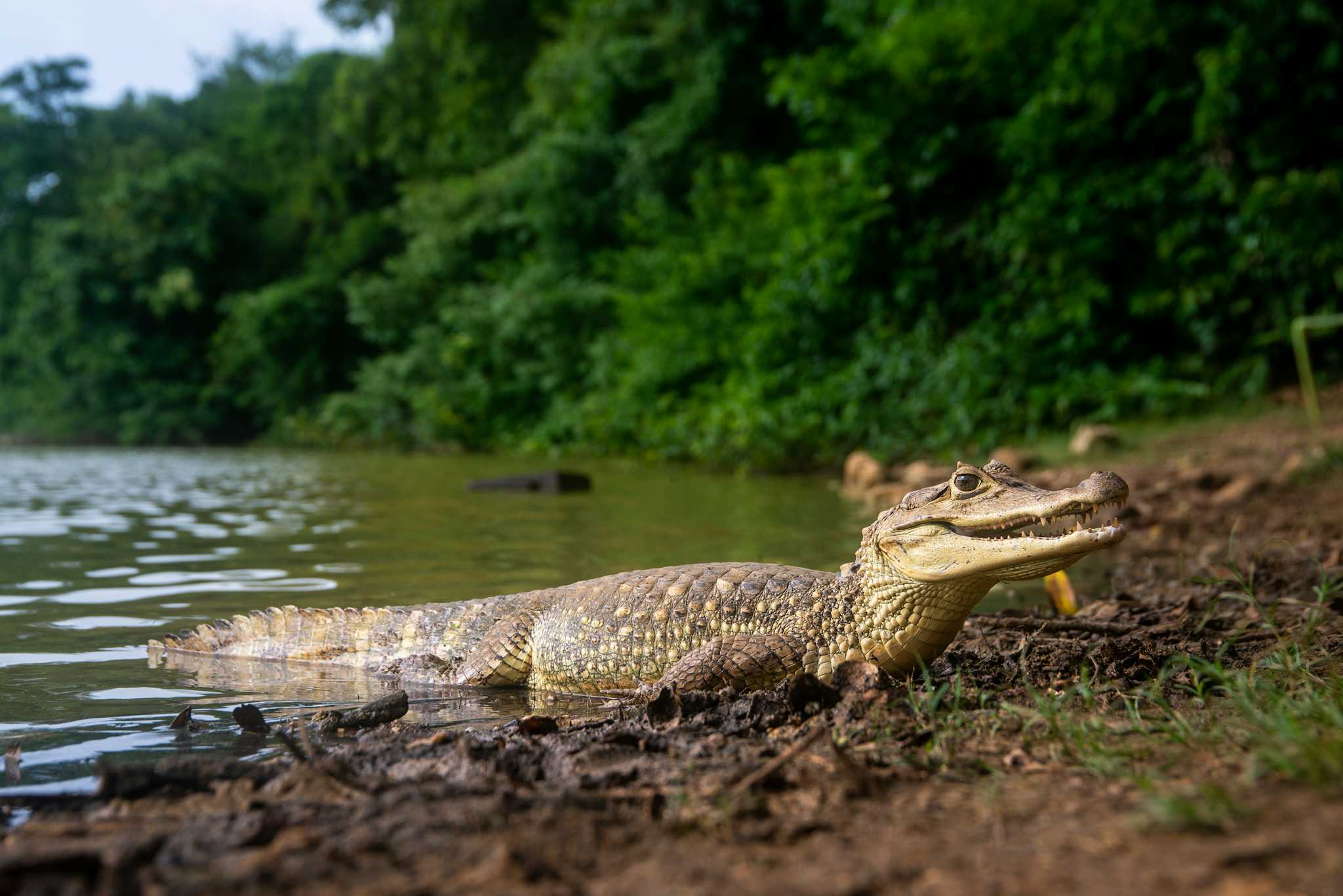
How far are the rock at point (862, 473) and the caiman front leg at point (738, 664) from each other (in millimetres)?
7288

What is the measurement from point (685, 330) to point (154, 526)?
34.2ft

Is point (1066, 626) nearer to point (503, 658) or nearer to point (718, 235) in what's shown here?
point (503, 658)

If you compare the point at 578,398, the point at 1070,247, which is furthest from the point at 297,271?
the point at 1070,247

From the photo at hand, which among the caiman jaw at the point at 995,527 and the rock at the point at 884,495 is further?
the rock at the point at 884,495

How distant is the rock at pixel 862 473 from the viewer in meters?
10.8

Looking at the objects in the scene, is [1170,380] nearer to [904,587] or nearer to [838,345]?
[838,345]

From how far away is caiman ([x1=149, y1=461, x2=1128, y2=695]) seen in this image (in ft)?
10.9

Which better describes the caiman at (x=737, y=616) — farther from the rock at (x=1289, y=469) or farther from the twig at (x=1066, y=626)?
the rock at (x=1289, y=469)

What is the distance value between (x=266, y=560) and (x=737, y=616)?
13.3 ft

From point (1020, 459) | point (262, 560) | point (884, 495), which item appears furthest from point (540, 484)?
point (262, 560)

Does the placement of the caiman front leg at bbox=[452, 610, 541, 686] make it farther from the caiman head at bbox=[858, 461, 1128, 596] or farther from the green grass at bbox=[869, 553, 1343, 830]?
the green grass at bbox=[869, 553, 1343, 830]

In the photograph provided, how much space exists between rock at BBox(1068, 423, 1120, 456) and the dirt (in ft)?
23.9

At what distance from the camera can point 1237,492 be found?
732 centimetres

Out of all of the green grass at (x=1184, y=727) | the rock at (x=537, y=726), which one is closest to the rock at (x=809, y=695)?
the green grass at (x=1184, y=727)
